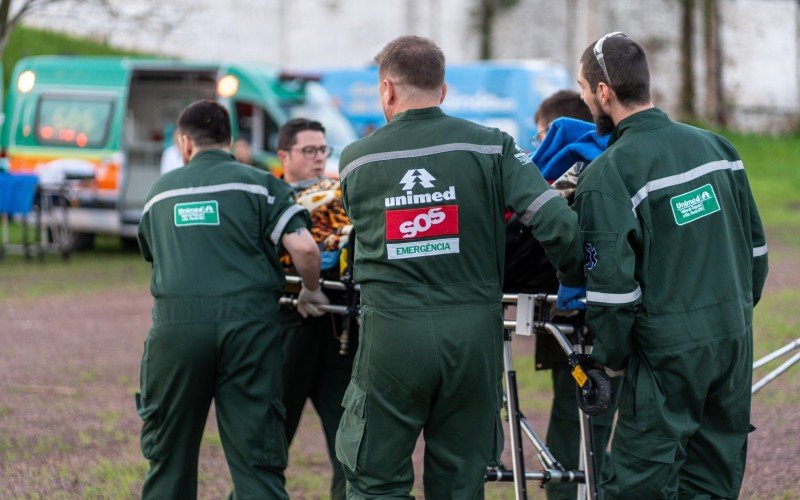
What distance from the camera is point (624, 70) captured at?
3.96 m

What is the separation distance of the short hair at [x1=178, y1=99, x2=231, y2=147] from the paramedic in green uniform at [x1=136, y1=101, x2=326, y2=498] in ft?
0.37

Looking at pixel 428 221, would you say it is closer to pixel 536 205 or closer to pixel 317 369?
pixel 536 205

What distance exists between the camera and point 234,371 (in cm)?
475

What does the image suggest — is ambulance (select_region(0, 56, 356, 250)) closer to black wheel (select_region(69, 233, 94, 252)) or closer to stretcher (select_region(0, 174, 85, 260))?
black wheel (select_region(69, 233, 94, 252))

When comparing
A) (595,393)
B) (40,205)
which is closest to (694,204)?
(595,393)

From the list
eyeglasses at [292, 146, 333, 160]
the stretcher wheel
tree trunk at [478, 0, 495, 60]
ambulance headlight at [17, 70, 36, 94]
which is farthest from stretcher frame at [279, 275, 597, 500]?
tree trunk at [478, 0, 495, 60]

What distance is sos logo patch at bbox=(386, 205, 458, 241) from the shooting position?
3.85 metres

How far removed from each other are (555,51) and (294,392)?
2793 centimetres

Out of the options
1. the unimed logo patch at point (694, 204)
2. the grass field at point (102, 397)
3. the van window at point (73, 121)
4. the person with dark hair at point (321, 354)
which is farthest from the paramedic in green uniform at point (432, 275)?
the van window at point (73, 121)

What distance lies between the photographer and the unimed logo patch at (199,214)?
477cm

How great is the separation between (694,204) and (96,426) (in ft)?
15.3

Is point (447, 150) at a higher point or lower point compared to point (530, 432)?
higher

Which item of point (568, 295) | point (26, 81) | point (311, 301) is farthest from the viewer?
point (26, 81)

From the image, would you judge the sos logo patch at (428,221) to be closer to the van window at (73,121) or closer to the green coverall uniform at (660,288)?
the green coverall uniform at (660,288)
